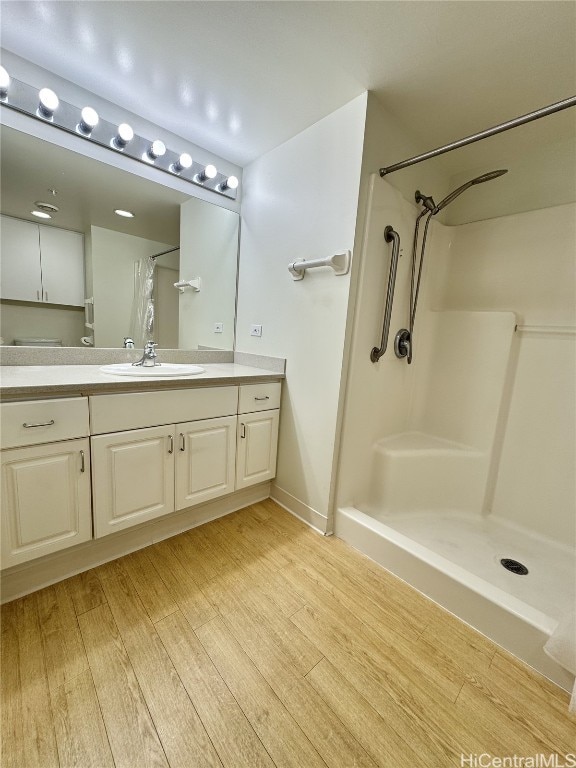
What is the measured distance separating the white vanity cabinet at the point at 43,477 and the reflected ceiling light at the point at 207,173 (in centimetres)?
154

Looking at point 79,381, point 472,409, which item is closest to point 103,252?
point 79,381

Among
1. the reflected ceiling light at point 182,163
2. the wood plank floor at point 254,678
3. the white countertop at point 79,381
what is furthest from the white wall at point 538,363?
the reflected ceiling light at point 182,163

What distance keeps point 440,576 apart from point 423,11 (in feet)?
6.79

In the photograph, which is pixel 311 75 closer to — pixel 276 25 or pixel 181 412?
pixel 276 25

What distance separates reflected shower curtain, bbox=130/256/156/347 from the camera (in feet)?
5.84

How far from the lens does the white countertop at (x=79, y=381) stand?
1.05 m

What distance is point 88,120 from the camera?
1.43 m

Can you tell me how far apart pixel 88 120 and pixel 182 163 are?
0.47 m

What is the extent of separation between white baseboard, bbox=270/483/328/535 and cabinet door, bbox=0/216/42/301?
5.52 feet

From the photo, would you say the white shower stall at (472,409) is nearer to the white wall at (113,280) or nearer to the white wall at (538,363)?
the white wall at (538,363)

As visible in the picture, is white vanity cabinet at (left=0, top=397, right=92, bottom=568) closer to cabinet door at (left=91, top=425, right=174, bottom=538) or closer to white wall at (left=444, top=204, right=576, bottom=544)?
cabinet door at (left=91, top=425, right=174, bottom=538)

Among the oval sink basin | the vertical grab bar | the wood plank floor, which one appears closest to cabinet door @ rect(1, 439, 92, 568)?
the wood plank floor

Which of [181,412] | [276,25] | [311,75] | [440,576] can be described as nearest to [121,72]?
[276,25]

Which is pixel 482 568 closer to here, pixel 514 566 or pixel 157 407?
pixel 514 566
